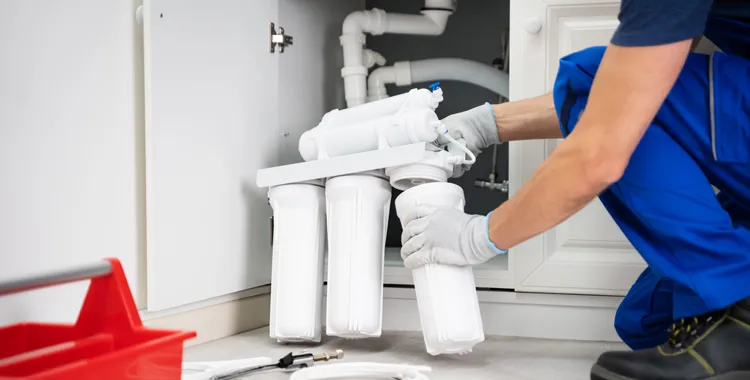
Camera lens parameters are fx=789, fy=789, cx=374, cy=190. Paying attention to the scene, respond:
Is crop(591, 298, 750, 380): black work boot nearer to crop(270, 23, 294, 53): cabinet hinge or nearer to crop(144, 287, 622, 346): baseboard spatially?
crop(144, 287, 622, 346): baseboard

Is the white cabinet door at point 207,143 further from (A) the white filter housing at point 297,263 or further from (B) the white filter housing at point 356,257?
(B) the white filter housing at point 356,257

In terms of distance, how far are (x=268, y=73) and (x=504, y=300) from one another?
701 mm

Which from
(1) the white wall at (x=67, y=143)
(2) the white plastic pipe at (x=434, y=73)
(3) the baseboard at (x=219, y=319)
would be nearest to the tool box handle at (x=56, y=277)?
(1) the white wall at (x=67, y=143)

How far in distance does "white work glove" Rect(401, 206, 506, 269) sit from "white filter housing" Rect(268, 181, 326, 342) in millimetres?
231

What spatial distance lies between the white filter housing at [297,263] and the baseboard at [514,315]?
13 centimetres

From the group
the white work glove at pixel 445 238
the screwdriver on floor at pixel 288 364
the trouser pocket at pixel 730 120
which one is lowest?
the screwdriver on floor at pixel 288 364

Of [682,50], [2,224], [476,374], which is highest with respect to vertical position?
[682,50]

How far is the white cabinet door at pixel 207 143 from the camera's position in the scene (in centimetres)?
137

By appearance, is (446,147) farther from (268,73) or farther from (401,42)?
(401,42)

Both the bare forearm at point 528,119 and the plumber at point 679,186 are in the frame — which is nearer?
the plumber at point 679,186

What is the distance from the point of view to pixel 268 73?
5.62ft

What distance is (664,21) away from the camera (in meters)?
A: 0.88

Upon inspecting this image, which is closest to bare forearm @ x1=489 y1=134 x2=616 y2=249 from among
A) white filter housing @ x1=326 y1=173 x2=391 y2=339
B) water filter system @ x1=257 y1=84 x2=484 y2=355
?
water filter system @ x1=257 y1=84 x2=484 y2=355

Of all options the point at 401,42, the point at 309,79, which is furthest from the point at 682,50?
the point at 401,42
